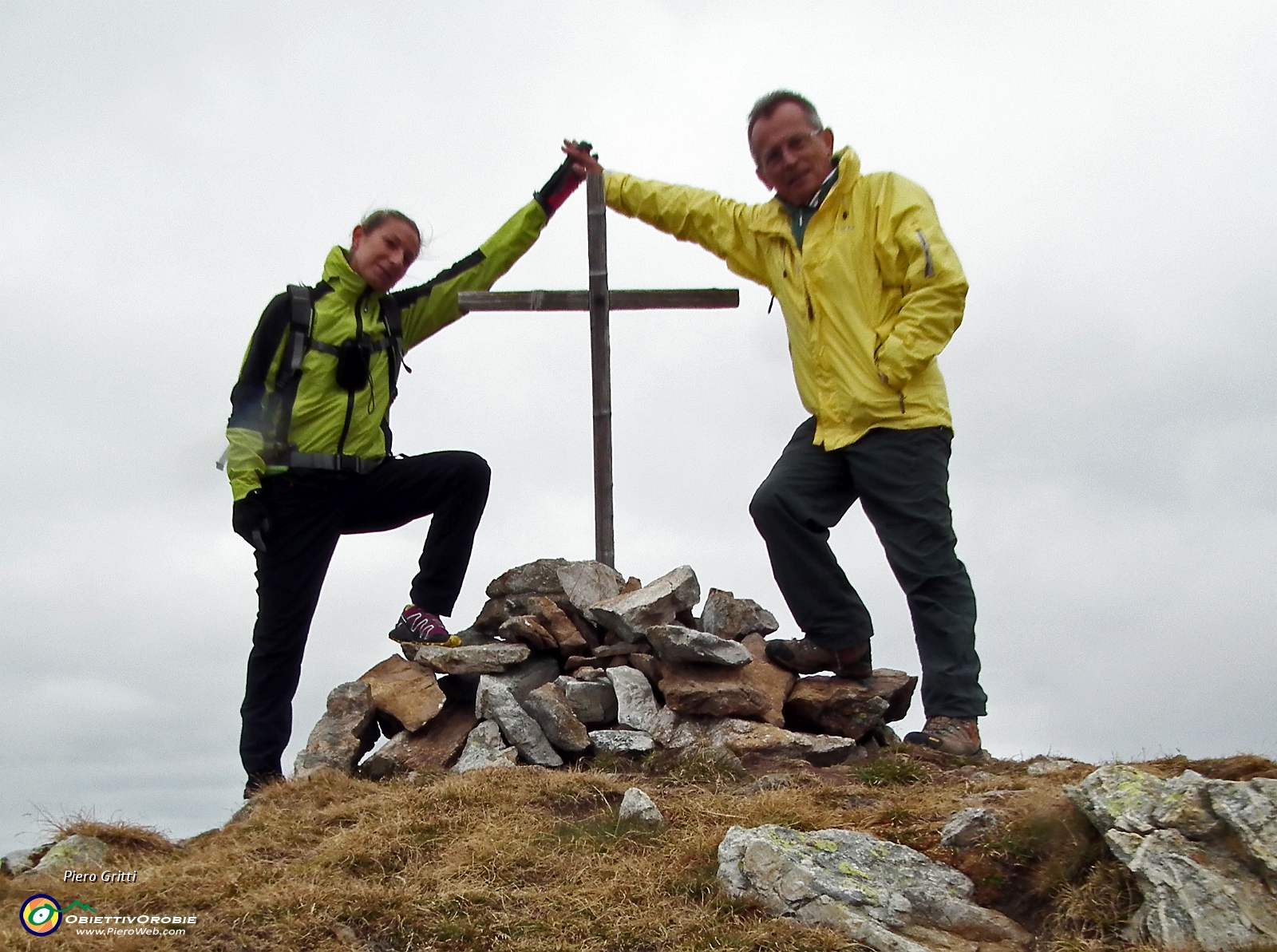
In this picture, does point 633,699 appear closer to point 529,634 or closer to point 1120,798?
point 529,634

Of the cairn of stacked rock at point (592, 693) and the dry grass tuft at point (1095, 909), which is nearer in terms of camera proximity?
the dry grass tuft at point (1095, 909)

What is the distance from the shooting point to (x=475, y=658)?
27.3 feet

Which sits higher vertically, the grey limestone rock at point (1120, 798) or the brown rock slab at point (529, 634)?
the brown rock slab at point (529, 634)

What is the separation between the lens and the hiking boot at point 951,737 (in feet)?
23.6

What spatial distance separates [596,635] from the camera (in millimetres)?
8945

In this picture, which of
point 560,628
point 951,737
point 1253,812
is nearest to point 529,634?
point 560,628

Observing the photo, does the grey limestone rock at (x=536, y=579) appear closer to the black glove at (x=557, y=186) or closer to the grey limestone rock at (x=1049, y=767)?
the black glove at (x=557, y=186)

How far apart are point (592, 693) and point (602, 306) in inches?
127

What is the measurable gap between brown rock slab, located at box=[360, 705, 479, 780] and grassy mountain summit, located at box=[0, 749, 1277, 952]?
517 millimetres

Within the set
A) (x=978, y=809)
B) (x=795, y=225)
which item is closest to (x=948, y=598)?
(x=978, y=809)

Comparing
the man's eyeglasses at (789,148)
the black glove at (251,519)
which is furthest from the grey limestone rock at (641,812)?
the man's eyeglasses at (789,148)

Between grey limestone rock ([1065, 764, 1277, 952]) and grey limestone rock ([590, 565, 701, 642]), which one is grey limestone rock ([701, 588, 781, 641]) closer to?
grey limestone rock ([590, 565, 701, 642])

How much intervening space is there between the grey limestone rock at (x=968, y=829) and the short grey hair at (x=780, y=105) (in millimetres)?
4657
